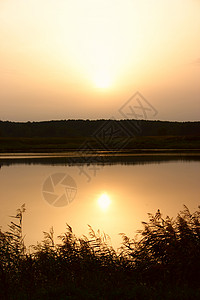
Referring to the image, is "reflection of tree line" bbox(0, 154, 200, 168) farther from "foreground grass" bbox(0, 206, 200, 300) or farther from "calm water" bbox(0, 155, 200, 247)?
"foreground grass" bbox(0, 206, 200, 300)

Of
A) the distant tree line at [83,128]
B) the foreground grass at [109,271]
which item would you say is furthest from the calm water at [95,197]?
the distant tree line at [83,128]

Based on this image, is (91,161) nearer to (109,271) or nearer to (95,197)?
(95,197)

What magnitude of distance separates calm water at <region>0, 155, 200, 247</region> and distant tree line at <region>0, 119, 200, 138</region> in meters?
84.1

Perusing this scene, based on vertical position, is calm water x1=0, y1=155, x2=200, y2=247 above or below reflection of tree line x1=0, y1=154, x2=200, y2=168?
below

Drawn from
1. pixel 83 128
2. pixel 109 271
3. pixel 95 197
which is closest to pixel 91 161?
pixel 95 197

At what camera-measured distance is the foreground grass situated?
7.00 meters

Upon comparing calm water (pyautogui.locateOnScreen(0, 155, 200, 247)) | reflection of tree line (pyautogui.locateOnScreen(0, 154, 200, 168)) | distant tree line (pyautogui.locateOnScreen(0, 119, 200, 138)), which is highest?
distant tree line (pyautogui.locateOnScreen(0, 119, 200, 138))

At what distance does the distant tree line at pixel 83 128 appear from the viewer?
119 m

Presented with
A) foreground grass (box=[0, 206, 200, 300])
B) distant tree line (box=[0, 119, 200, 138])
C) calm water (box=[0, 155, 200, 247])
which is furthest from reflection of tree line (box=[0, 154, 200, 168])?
distant tree line (box=[0, 119, 200, 138])

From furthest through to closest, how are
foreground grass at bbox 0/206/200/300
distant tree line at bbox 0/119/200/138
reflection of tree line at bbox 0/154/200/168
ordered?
distant tree line at bbox 0/119/200/138, reflection of tree line at bbox 0/154/200/168, foreground grass at bbox 0/206/200/300

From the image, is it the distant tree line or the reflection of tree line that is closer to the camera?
the reflection of tree line

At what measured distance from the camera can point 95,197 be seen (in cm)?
1973

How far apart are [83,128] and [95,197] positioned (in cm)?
11642

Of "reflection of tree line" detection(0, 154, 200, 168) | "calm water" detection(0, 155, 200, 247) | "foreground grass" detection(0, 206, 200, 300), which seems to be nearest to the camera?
"foreground grass" detection(0, 206, 200, 300)
